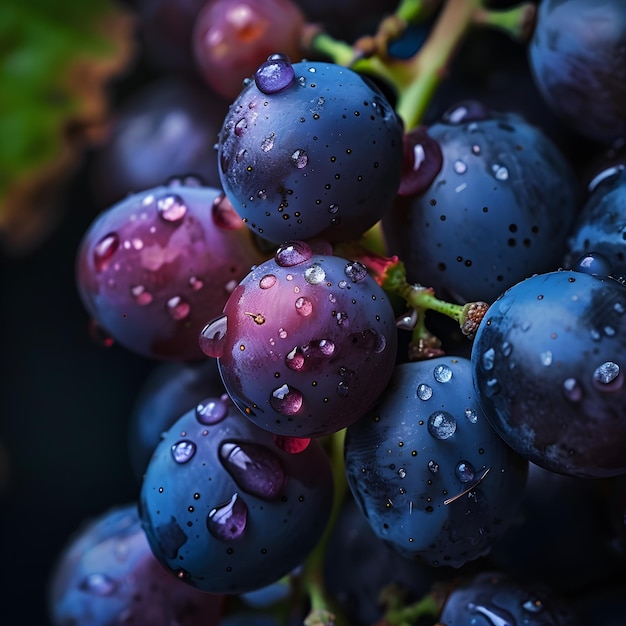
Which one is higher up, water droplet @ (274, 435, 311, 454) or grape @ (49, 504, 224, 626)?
water droplet @ (274, 435, 311, 454)

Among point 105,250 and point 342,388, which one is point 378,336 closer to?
point 342,388

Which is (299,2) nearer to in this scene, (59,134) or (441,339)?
(59,134)

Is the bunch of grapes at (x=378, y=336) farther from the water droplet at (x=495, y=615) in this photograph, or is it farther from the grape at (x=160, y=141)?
the grape at (x=160, y=141)

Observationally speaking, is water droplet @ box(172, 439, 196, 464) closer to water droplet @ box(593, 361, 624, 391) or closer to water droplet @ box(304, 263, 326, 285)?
water droplet @ box(304, 263, 326, 285)

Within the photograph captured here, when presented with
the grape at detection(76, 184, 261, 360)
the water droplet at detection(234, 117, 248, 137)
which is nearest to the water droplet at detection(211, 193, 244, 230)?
the grape at detection(76, 184, 261, 360)

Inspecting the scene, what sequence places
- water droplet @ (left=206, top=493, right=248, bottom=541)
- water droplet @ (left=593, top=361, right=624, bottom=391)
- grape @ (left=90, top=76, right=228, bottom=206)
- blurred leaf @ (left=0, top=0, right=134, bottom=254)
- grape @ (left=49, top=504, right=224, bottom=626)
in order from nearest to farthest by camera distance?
water droplet @ (left=593, top=361, right=624, bottom=391)
water droplet @ (left=206, top=493, right=248, bottom=541)
grape @ (left=49, top=504, right=224, bottom=626)
grape @ (left=90, top=76, right=228, bottom=206)
blurred leaf @ (left=0, top=0, right=134, bottom=254)

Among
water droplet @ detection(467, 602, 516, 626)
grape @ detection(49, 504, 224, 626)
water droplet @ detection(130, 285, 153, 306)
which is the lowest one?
water droplet @ detection(467, 602, 516, 626)

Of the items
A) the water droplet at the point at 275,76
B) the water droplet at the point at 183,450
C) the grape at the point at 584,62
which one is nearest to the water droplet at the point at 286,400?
the water droplet at the point at 183,450
